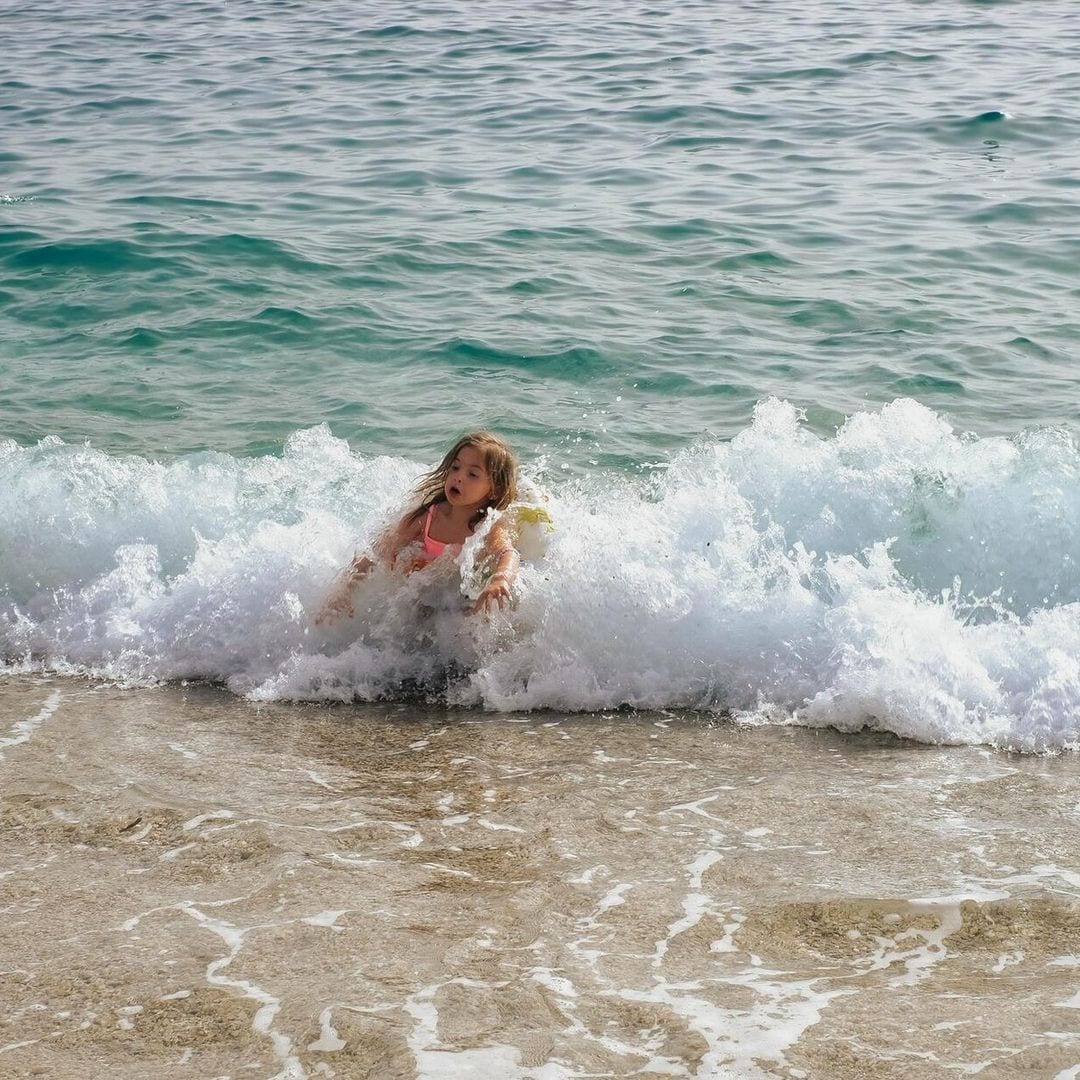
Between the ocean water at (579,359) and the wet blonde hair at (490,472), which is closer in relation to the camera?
the ocean water at (579,359)

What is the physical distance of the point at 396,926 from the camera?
4023 mm

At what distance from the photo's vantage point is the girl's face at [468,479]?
6840 mm

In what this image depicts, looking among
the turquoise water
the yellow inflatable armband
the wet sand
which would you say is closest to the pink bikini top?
the yellow inflatable armband

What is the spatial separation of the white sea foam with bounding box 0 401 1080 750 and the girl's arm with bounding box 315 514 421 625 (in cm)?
8

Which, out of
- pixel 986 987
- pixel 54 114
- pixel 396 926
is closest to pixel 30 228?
pixel 54 114

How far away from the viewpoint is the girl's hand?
654cm

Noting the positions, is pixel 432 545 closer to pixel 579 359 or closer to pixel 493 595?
pixel 493 595

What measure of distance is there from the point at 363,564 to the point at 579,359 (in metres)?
3.65

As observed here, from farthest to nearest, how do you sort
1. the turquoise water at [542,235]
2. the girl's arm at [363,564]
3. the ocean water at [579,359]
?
the turquoise water at [542,235], the girl's arm at [363,564], the ocean water at [579,359]

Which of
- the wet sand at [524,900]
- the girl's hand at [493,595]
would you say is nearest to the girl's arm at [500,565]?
the girl's hand at [493,595]

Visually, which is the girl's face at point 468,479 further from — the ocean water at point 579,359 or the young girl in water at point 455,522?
the ocean water at point 579,359

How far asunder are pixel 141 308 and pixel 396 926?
Answer: 8208mm

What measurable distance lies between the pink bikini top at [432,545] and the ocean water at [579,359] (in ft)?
0.42

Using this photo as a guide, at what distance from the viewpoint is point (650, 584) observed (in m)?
6.64
